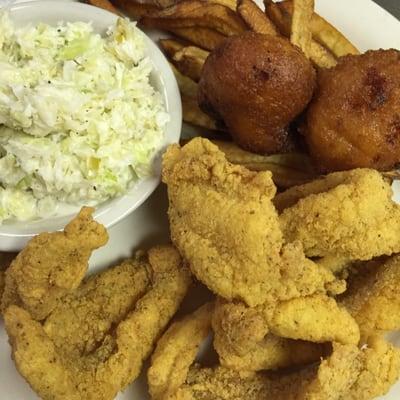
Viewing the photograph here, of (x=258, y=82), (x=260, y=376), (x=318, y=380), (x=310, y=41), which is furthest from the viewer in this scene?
(x=310, y=41)

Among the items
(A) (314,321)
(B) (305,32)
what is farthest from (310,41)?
(A) (314,321)

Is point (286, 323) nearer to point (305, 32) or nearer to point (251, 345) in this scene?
point (251, 345)

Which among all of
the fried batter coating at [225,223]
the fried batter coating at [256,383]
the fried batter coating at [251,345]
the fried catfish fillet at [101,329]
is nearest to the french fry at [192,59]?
the fried batter coating at [225,223]

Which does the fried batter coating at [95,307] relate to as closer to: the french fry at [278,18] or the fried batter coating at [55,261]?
the fried batter coating at [55,261]

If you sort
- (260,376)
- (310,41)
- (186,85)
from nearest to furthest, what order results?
(260,376)
(310,41)
(186,85)

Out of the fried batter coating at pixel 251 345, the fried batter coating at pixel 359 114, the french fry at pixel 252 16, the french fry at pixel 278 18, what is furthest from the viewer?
the french fry at pixel 278 18
